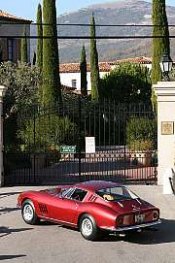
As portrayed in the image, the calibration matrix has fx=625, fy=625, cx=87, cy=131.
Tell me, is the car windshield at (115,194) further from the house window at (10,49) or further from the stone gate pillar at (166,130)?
the house window at (10,49)

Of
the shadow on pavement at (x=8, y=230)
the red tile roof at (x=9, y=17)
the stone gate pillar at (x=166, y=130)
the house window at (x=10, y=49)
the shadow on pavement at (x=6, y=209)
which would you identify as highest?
the red tile roof at (x=9, y=17)

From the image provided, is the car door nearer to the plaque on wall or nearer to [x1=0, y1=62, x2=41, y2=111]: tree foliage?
the plaque on wall

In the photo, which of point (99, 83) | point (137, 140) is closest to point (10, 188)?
point (137, 140)

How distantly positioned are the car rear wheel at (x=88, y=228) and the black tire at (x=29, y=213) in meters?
1.68

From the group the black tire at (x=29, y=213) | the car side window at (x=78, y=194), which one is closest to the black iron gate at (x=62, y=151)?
the black tire at (x=29, y=213)

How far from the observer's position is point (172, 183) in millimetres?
18594

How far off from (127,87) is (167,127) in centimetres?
3982

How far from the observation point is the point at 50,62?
36.8m

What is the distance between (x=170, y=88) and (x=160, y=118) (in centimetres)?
100

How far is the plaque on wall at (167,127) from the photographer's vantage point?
63.7 ft

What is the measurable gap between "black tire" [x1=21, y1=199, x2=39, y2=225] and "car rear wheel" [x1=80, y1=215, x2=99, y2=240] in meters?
1.68

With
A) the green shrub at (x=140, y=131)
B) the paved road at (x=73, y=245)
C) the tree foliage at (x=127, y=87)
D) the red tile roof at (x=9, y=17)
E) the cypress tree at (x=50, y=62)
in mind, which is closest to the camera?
the paved road at (x=73, y=245)

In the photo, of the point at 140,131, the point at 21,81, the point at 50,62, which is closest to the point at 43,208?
the point at 140,131

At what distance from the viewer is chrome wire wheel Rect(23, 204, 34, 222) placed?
543 inches
